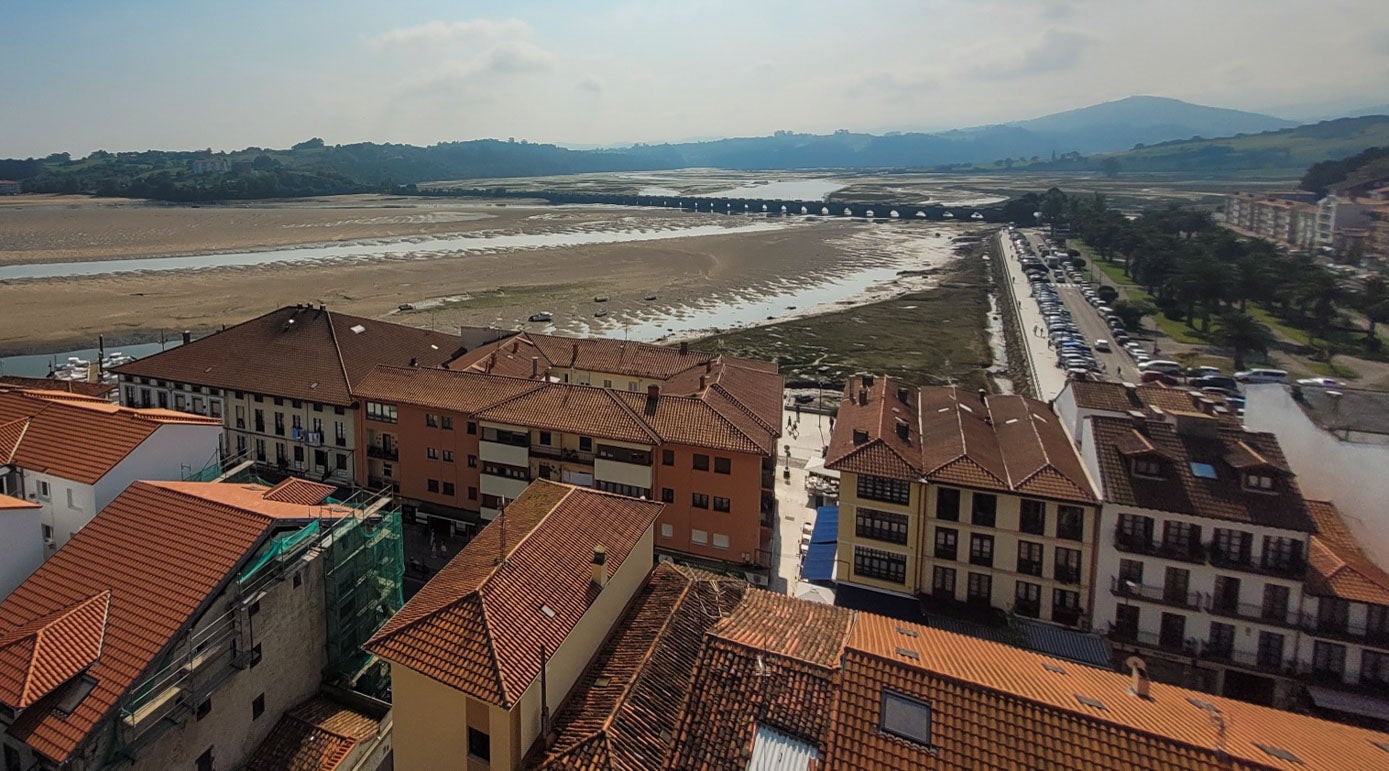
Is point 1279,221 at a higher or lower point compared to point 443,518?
higher

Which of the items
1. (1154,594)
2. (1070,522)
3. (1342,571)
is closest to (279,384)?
(1070,522)

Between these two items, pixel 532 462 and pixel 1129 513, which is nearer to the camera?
pixel 1129 513

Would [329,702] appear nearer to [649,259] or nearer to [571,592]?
[571,592]

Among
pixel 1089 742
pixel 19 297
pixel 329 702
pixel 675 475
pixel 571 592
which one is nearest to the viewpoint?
pixel 1089 742

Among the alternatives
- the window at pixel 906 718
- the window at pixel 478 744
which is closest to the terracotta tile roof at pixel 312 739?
the window at pixel 478 744

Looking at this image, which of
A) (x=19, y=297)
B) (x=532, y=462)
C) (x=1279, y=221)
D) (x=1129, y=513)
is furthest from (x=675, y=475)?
(x=1279, y=221)

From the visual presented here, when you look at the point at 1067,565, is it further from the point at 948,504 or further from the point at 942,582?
the point at 948,504

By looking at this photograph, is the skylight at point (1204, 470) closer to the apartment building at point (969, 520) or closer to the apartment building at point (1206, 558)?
the apartment building at point (1206, 558)
